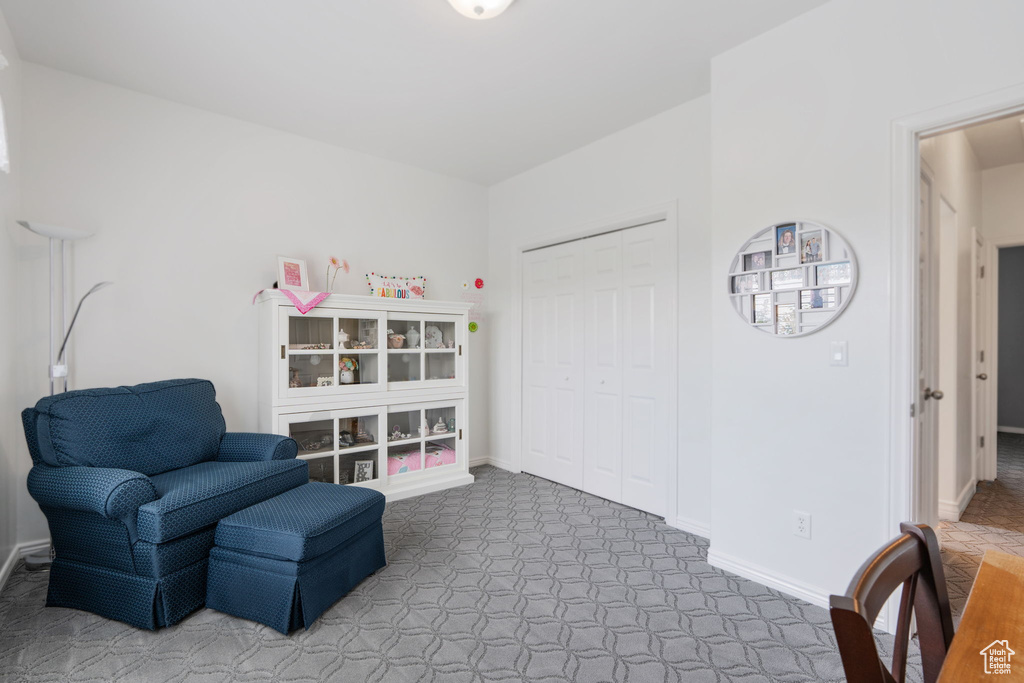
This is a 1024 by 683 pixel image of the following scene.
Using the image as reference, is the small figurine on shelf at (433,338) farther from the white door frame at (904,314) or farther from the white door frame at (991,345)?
the white door frame at (991,345)

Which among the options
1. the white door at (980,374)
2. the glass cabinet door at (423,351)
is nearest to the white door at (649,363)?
the glass cabinet door at (423,351)

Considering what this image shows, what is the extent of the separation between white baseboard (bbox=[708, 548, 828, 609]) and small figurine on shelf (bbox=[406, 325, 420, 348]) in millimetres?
2411

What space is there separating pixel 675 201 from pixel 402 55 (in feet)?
5.85

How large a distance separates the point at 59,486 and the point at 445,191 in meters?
3.30

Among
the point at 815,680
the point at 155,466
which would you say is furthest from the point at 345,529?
the point at 815,680

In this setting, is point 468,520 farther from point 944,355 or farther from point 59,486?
point 944,355

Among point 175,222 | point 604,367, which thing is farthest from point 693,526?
point 175,222

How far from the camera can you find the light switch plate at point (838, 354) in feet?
6.95

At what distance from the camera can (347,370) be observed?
11.4ft

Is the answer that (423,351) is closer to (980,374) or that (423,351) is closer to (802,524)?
(802,524)

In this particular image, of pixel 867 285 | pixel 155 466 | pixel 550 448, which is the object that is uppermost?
pixel 867 285

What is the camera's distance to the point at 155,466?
8.03ft

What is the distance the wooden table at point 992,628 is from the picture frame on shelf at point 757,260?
5.08 ft

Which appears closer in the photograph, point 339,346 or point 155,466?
point 155,466
